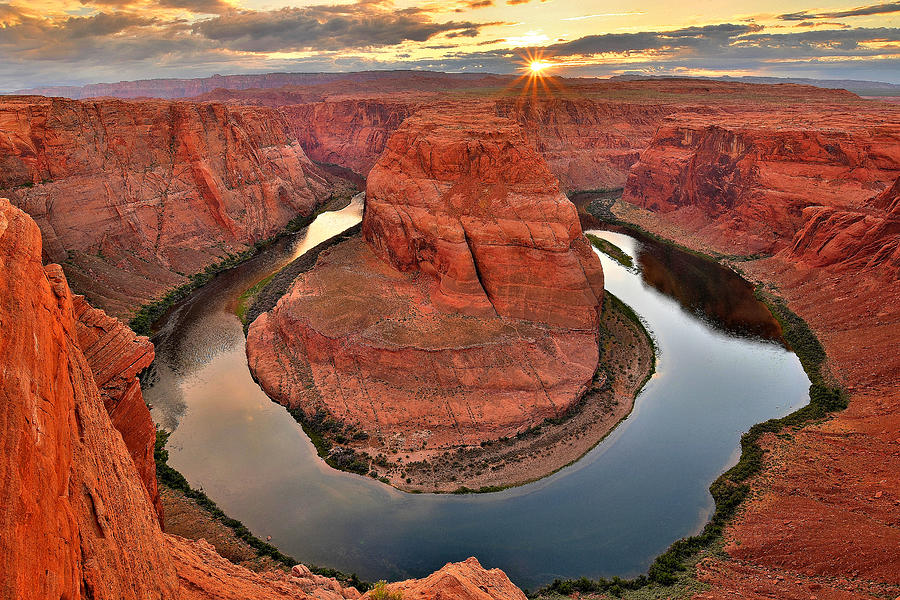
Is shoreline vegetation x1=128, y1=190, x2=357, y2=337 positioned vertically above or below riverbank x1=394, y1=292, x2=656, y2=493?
above

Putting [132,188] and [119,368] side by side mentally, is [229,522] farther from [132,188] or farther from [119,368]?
[132,188]

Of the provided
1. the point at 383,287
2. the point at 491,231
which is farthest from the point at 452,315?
the point at 383,287

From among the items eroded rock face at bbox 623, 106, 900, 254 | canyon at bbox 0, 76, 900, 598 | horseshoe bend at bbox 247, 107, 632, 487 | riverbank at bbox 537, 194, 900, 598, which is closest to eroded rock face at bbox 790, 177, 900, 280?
canyon at bbox 0, 76, 900, 598

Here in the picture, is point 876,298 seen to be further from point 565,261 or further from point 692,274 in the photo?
point 565,261

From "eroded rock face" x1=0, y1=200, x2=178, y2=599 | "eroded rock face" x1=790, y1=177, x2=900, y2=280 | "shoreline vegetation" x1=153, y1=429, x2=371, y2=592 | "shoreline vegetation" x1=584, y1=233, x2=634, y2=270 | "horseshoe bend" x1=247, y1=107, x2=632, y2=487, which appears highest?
"shoreline vegetation" x1=584, y1=233, x2=634, y2=270

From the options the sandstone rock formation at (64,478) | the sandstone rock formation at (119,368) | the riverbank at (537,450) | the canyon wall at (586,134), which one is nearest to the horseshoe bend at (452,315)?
the riverbank at (537,450)

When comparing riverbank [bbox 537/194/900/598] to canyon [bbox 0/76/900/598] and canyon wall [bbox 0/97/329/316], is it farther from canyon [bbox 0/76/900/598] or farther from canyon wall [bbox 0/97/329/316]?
canyon wall [bbox 0/97/329/316]
